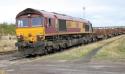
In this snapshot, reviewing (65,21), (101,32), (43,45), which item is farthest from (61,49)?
(101,32)

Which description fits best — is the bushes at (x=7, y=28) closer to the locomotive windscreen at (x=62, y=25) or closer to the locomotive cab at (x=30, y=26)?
the locomotive windscreen at (x=62, y=25)

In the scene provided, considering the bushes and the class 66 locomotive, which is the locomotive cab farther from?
the bushes

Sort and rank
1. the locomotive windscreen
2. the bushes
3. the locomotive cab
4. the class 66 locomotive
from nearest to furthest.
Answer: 1. the class 66 locomotive
2. the locomotive cab
3. the locomotive windscreen
4. the bushes

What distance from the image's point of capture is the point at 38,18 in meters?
30.3

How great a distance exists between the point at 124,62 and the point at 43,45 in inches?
345

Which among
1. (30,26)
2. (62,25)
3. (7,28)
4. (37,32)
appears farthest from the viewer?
(7,28)

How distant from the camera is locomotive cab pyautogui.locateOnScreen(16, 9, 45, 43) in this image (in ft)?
98.3

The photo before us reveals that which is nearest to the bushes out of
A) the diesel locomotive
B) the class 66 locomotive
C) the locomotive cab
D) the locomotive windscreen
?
the locomotive windscreen

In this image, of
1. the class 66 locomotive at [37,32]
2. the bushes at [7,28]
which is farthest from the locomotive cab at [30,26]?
the bushes at [7,28]

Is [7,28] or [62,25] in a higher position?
[62,25]

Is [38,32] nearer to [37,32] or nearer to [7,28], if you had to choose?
[37,32]

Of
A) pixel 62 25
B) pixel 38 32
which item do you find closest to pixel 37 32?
pixel 38 32

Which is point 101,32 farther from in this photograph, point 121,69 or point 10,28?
point 121,69

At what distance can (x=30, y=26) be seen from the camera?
3045 centimetres
